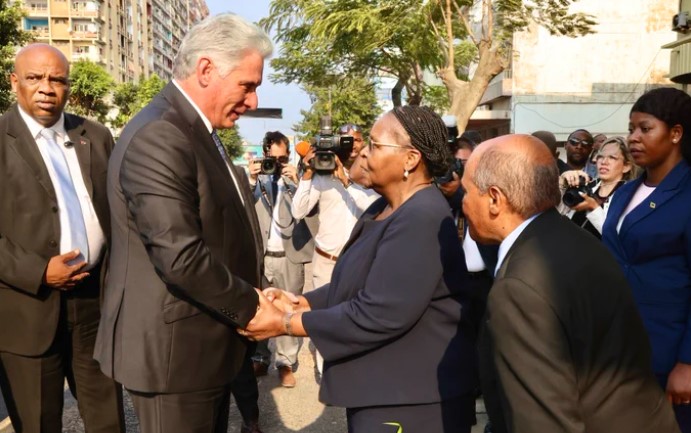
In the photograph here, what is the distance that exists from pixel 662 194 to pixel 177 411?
2.16 meters

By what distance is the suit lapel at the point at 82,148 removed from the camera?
9.87 ft

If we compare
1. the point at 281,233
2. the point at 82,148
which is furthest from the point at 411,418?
the point at 281,233

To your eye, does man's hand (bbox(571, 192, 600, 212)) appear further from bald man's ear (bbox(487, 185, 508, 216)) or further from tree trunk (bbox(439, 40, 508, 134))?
tree trunk (bbox(439, 40, 508, 134))

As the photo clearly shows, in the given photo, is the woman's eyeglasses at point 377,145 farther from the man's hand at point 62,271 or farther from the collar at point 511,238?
the man's hand at point 62,271

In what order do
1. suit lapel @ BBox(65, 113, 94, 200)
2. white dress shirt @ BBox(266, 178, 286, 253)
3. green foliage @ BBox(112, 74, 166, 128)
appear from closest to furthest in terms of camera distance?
suit lapel @ BBox(65, 113, 94, 200) < white dress shirt @ BBox(266, 178, 286, 253) < green foliage @ BBox(112, 74, 166, 128)

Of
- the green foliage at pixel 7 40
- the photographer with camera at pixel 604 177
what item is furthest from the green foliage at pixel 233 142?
the photographer with camera at pixel 604 177

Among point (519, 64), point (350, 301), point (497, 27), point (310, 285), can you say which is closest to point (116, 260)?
point (350, 301)

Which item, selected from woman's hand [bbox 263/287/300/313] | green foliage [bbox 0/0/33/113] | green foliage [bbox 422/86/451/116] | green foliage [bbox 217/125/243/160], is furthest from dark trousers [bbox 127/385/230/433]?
green foliage [bbox 217/125/243/160]

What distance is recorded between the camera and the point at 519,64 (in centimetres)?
2744

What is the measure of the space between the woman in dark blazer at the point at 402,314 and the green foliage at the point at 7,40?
21613mm

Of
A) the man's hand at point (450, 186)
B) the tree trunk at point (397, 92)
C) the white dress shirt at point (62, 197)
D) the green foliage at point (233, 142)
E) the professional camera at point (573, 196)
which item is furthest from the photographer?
the green foliage at point (233, 142)

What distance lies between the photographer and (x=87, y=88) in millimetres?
44688

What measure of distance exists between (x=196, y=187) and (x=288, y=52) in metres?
19.5

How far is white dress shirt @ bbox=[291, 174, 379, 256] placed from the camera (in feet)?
15.7
